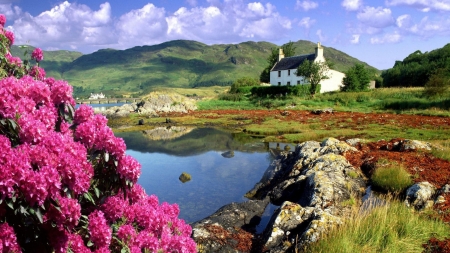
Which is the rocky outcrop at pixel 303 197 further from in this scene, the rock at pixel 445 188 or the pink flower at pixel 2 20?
the pink flower at pixel 2 20

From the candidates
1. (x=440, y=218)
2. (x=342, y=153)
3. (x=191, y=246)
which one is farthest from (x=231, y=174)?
(x=191, y=246)

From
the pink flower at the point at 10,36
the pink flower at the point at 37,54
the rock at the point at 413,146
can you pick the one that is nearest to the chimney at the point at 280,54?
the rock at the point at 413,146

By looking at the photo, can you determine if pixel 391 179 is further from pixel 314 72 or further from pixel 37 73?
pixel 314 72

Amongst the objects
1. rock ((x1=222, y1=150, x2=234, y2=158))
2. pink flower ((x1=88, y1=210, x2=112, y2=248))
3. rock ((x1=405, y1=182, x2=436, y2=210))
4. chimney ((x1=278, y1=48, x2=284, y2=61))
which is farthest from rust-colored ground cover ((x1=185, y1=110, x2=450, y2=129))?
chimney ((x1=278, y1=48, x2=284, y2=61))

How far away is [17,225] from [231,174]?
19.0 metres

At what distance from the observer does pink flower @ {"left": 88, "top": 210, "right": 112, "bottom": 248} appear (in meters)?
3.94

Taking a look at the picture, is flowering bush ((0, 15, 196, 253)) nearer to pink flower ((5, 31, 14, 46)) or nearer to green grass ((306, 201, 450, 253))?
Answer: pink flower ((5, 31, 14, 46))

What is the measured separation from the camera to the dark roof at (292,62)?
3324 inches

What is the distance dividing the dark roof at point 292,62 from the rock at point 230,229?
239ft

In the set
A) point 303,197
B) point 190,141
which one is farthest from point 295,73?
point 303,197

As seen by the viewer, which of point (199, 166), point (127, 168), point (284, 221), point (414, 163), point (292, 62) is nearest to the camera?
point (127, 168)

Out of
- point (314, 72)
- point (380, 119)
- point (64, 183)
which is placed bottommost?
point (380, 119)

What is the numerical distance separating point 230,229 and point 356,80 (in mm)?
69565

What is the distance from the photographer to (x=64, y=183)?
3676 millimetres
